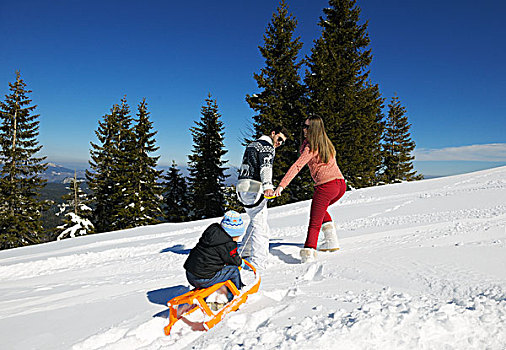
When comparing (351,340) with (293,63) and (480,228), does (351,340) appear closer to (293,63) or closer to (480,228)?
(480,228)

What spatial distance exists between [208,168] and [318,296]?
26735 millimetres

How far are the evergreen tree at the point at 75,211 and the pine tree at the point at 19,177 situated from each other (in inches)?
74.3

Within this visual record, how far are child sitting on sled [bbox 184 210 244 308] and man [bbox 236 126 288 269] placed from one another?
99 centimetres

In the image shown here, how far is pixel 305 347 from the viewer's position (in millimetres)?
2139

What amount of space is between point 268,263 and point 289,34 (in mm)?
23494

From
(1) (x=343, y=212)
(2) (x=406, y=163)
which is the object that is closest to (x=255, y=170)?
(1) (x=343, y=212)

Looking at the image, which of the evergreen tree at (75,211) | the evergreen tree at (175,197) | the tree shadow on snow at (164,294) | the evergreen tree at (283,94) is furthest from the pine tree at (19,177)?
the tree shadow on snow at (164,294)

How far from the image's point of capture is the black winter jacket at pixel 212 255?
3.22 m

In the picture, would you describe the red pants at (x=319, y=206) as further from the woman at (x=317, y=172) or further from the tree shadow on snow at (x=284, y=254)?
the tree shadow on snow at (x=284, y=254)

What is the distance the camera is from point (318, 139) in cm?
432

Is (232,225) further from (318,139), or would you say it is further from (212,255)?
(318,139)

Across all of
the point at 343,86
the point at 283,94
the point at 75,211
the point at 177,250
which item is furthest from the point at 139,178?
the point at 177,250

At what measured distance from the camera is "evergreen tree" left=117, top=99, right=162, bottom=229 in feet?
87.2

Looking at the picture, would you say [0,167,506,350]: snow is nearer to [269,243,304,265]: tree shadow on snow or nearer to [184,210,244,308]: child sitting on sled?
[269,243,304,265]: tree shadow on snow
